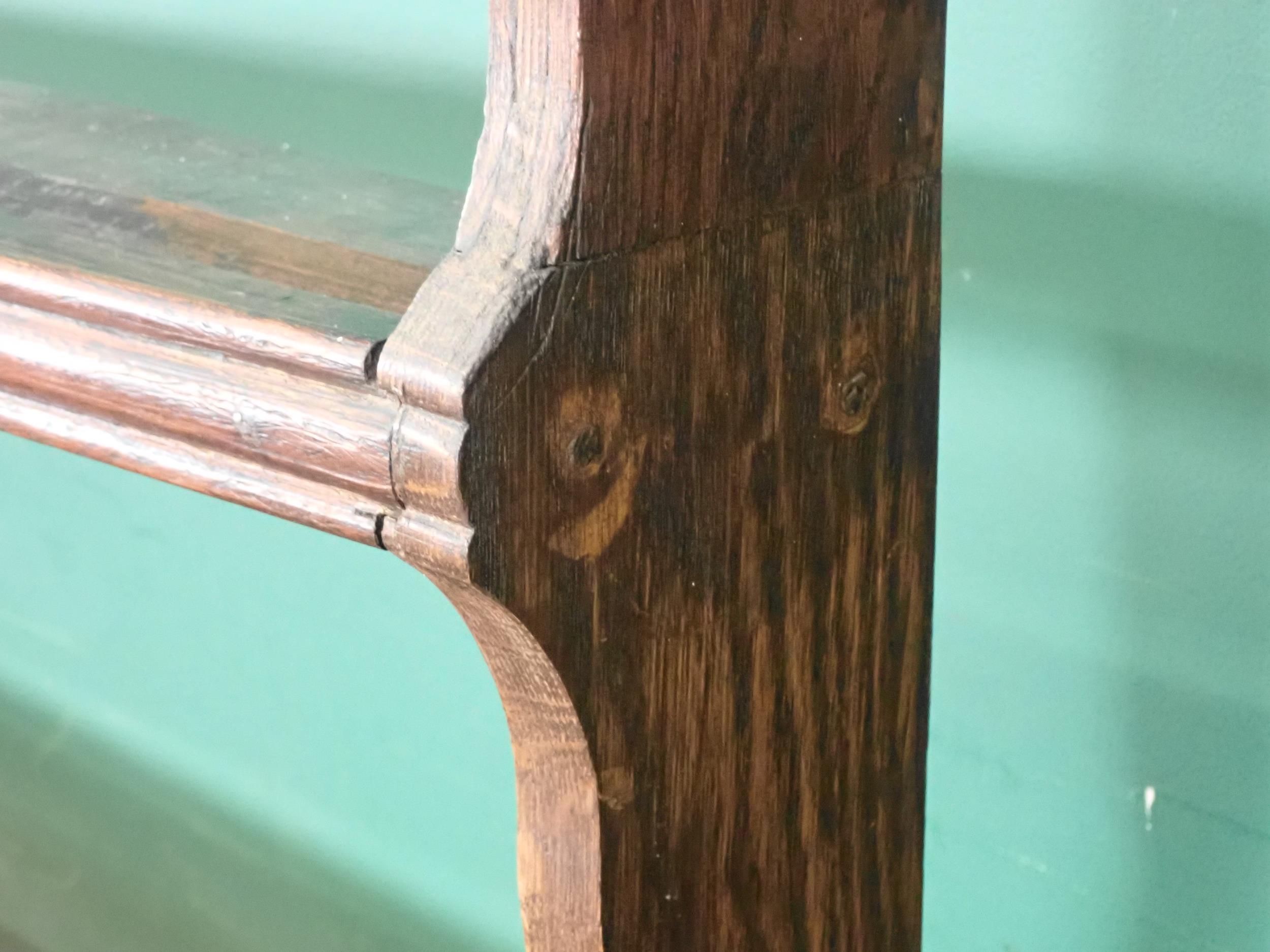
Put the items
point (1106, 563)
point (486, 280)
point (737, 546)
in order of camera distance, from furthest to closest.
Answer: point (1106, 563)
point (737, 546)
point (486, 280)

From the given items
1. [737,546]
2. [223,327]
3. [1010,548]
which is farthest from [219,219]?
[1010,548]

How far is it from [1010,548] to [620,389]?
1.48ft

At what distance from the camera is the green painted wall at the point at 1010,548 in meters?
0.71

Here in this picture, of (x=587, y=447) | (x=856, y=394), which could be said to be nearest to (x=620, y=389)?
(x=587, y=447)

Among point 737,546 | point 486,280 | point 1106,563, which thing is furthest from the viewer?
point 1106,563

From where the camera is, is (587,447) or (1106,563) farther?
(1106,563)

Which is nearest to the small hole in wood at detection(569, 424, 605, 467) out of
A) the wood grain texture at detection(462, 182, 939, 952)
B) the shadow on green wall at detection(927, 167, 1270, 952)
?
the wood grain texture at detection(462, 182, 939, 952)

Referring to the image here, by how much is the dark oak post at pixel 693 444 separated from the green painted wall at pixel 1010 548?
0.71 ft

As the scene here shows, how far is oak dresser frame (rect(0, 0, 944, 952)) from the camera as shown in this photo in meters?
0.39

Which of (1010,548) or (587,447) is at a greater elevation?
(587,447)

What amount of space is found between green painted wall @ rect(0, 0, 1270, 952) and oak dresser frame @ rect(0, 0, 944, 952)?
22cm

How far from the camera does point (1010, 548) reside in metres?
0.82

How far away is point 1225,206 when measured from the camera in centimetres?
68

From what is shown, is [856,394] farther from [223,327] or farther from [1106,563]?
[1106,563]
